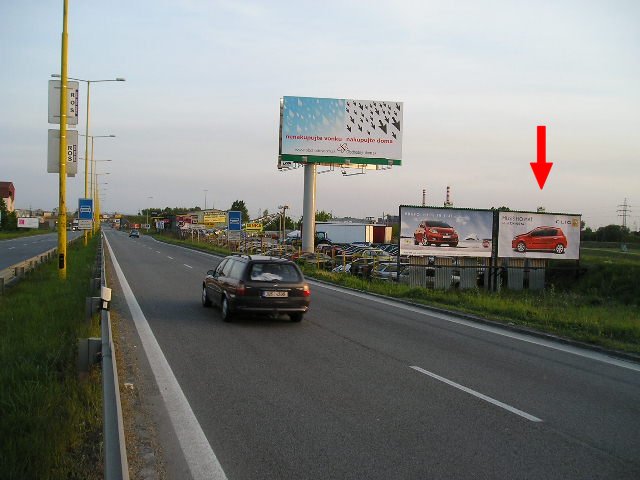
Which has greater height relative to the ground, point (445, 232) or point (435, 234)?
point (445, 232)

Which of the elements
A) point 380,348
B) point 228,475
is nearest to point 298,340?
point 380,348

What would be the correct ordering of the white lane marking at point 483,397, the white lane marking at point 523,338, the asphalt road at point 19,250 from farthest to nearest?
the asphalt road at point 19,250
the white lane marking at point 523,338
the white lane marking at point 483,397

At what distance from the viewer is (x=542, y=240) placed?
3102 cm

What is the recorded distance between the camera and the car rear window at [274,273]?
43.8 ft

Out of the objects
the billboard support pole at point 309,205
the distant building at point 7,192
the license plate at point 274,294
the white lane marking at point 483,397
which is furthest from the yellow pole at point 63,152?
the distant building at point 7,192

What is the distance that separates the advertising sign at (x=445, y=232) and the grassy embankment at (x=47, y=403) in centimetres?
1910

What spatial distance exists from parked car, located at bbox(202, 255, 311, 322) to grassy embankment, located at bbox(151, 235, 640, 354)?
16.1ft

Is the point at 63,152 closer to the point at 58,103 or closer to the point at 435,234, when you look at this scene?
the point at 58,103

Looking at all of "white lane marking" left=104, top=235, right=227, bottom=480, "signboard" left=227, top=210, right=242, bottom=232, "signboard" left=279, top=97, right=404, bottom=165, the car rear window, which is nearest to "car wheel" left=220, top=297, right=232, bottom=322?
the car rear window

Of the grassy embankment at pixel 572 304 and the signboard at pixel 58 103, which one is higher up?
the signboard at pixel 58 103

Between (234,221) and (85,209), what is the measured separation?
9.68 metres

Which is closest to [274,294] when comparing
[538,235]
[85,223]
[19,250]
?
[538,235]

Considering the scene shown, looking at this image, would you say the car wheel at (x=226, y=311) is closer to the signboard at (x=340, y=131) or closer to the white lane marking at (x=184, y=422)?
the white lane marking at (x=184, y=422)

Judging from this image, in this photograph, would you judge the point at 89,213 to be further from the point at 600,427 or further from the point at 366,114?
the point at 600,427
